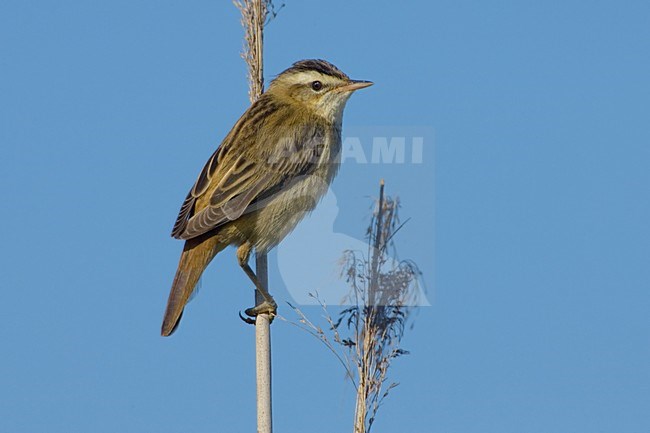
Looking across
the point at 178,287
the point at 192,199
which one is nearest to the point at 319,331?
the point at 178,287

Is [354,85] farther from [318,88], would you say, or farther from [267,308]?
[267,308]

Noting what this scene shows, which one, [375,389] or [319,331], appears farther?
[319,331]

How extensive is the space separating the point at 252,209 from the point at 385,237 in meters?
1.50

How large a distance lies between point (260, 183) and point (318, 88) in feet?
3.00

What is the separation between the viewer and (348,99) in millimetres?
5461

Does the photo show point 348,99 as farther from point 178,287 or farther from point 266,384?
point 266,384

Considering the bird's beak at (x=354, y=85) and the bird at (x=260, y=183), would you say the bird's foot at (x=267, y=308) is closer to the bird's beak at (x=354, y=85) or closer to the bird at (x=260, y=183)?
the bird at (x=260, y=183)

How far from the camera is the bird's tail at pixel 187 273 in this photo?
4613mm

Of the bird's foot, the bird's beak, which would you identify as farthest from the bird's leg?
the bird's beak

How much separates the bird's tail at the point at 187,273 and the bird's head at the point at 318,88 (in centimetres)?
116

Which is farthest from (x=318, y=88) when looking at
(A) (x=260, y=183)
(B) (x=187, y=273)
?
(B) (x=187, y=273)

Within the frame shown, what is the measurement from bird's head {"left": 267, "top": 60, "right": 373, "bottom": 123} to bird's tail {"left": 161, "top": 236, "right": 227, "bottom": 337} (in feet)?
3.80

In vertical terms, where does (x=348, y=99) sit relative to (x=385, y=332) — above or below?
above

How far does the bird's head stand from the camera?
17.8 ft
